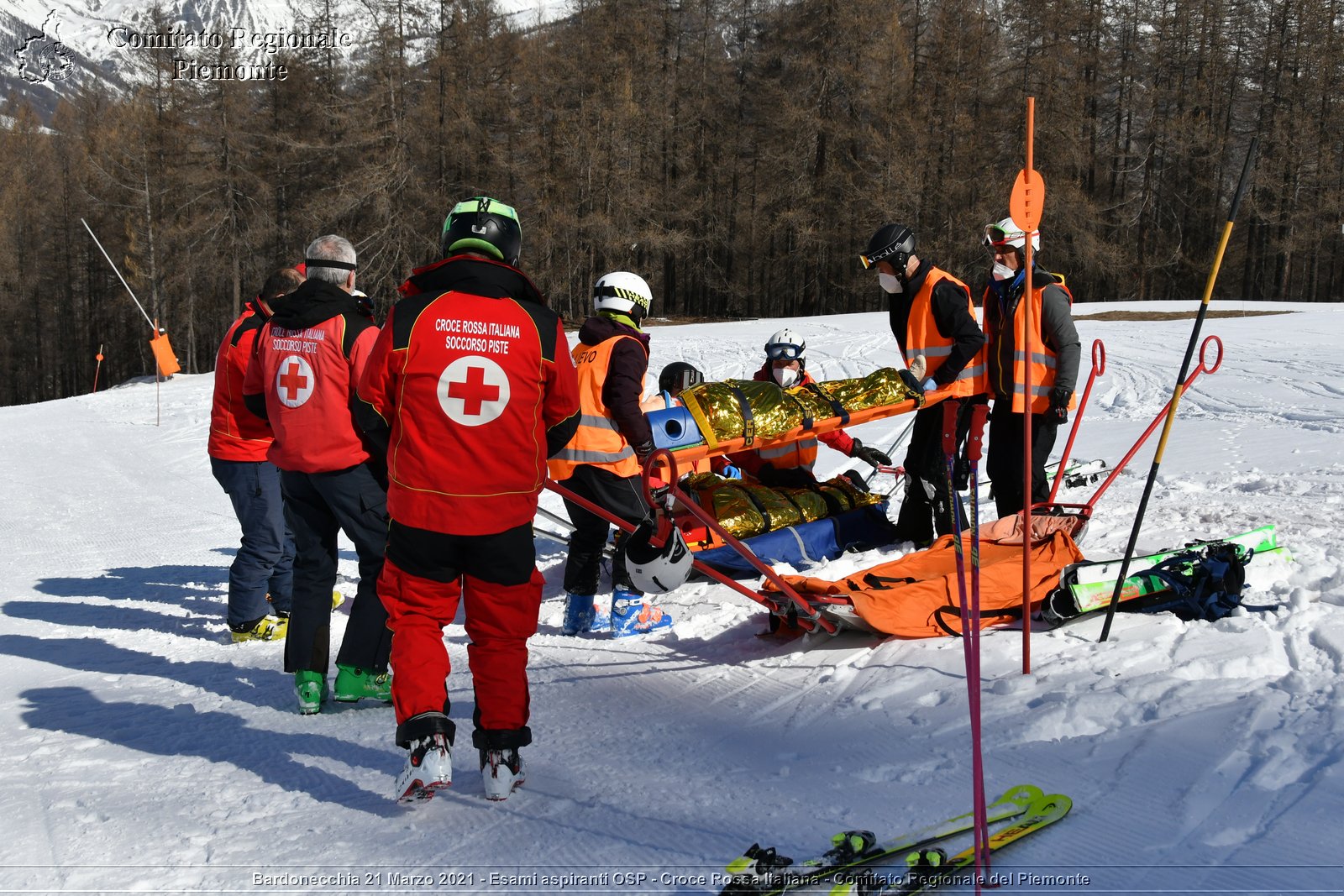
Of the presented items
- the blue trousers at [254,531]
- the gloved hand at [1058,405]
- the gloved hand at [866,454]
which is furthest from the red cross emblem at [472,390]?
the gloved hand at [866,454]

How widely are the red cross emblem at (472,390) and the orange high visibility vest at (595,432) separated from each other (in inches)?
69.9

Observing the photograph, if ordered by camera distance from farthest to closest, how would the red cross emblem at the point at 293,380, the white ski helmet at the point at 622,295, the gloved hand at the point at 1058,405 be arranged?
the gloved hand at the point at 1058,405, the white ski helmet at the point at 622,295, the red cross emblem at the point at 293,380

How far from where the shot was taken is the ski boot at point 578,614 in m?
4.98

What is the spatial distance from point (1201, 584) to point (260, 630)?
4.51m

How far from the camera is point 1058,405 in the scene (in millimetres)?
5570

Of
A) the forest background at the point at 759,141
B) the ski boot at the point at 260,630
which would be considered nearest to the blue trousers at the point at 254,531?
the ski boot at the point at 260,630

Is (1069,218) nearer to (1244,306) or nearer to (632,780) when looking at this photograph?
(1244,306)

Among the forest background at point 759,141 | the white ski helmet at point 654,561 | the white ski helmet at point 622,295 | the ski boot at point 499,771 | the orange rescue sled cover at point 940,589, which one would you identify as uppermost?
the forest background at point 759,141

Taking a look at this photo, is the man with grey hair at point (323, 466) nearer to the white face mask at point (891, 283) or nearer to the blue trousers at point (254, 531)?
the blue trousers at point (254, 531)

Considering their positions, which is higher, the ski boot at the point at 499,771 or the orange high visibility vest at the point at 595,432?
the orange high visibility vest at the point at 595,432

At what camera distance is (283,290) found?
15.6 feet

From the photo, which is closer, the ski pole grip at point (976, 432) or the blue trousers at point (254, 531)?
the ski pole grip at point (976, 432)

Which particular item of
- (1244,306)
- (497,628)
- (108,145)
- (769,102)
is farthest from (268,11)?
(497,628)

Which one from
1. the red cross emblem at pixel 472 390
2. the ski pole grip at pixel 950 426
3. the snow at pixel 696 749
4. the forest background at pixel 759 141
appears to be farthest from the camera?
the forest background at pixel 759 141
